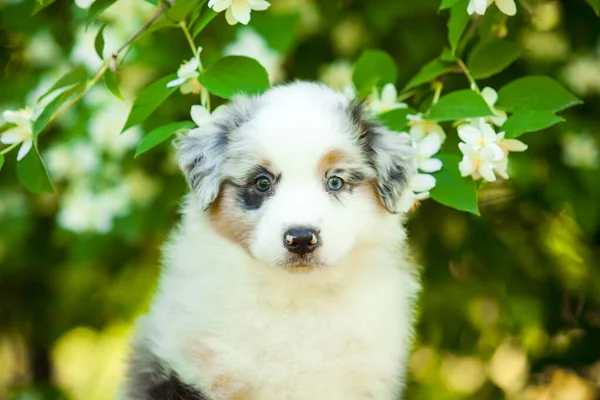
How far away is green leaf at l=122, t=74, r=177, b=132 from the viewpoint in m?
2.62

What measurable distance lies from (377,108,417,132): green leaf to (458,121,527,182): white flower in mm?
208

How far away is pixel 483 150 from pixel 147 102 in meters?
0.94

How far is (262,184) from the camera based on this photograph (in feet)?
8.67

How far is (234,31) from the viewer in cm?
378

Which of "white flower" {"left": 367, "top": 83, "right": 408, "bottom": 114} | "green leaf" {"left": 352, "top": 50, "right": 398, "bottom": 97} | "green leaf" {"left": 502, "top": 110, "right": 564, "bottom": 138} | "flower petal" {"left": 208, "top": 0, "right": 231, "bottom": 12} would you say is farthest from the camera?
"green leaf" {"left": 352, "top": 50, "right": 398, "bottom": 97}

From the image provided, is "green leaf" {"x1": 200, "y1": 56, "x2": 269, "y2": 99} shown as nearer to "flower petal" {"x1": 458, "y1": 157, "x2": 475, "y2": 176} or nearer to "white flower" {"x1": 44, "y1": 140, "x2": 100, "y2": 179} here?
"flower petal" {"x1": 458, "y1": 157, "x2": 475, "y2": 176}

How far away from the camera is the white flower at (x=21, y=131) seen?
2.65 m

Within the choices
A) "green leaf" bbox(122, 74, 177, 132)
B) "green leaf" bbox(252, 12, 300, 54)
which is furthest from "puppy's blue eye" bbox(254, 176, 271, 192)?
"green leaf" bbox(252, 12, 300, 54)

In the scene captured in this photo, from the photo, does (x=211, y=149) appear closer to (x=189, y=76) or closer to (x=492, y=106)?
(x=189, y=76)

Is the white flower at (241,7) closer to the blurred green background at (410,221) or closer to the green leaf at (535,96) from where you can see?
the green leaf at (535,96)

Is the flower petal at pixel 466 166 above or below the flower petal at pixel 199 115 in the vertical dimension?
below

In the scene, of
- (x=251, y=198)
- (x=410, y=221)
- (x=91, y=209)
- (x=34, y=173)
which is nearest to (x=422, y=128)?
(x=251, y=198)

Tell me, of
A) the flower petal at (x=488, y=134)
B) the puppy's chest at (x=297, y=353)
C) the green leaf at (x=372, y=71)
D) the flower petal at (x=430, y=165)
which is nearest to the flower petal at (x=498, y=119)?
the flower petal at (x=488, y=134)

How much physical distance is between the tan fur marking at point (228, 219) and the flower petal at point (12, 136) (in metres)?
0.58
